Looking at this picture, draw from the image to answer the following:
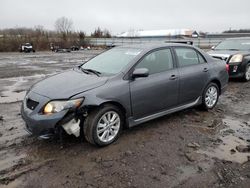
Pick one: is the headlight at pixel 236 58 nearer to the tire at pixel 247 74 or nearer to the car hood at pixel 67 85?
the tire at pixel 247 74

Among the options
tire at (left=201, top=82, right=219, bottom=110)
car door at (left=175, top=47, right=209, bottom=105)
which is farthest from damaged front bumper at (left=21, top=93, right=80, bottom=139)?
tire at (left=201, top=82, right=219, bottom=110)

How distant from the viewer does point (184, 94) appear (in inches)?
207

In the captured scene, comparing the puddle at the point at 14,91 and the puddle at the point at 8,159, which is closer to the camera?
the puddle at the point at 8,159

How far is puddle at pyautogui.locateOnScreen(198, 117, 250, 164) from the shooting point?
390cm

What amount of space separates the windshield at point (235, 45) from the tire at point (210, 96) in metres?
5.25

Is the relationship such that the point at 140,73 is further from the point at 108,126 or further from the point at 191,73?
the point at 191,73

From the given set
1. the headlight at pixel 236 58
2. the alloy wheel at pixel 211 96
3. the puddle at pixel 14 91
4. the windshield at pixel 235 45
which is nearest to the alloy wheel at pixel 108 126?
the alloy wheel at pixel 211 96

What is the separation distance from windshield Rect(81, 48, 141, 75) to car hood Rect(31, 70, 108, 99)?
0.36 meters

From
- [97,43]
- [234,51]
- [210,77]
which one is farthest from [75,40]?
[210,77]

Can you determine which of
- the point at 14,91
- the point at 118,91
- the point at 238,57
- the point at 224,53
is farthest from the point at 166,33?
the point at 118,91

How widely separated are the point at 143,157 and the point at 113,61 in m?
1.94

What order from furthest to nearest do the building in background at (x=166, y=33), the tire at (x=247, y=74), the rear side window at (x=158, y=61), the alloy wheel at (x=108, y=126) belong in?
the building in background at (x=166, y=33)
the tire at (x=247, y=74)
the rear side window at (x=158, y=61)
the alloy wheel at (x=108, y=126)

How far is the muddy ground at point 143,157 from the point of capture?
324 centimetres

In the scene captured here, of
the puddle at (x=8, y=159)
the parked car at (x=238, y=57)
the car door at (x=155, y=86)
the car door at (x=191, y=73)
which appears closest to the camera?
the puddle at (x=8, y=159)
